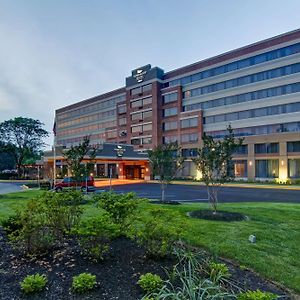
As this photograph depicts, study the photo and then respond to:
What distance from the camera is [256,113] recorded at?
155ft

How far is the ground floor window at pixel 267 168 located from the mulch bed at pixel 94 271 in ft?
135

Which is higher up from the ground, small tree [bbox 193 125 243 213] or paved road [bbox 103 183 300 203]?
small tree [bbox 193 125 243 213]

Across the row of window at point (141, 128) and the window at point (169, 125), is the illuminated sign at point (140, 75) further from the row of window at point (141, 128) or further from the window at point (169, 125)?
the window at point (169, 125)

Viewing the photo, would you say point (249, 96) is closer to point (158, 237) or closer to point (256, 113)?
point (256, 113)

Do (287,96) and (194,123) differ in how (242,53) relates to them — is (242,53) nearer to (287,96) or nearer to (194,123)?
(287,96)

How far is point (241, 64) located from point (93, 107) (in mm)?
45705

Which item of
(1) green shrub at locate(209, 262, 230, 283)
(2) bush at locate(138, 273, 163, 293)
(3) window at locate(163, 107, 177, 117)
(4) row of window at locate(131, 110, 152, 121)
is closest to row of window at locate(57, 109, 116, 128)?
(4) row of window at locate(131, 110, 152, 121)

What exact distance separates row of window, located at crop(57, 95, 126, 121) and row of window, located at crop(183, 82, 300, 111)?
22908mm

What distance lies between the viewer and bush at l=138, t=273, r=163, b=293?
14.8 ft

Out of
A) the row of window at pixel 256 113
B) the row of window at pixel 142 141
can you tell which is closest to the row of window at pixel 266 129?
the row of window at pixel 256 113

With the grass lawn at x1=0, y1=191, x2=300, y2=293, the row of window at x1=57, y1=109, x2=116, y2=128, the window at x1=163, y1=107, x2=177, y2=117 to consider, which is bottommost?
the grass lawn at x1=0, y1=191, x2=300, y2=293

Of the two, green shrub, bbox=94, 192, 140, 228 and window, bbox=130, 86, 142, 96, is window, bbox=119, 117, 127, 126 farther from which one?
green shrub, bbox=94, 192, 140, 228

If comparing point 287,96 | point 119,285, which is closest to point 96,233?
point 119,285

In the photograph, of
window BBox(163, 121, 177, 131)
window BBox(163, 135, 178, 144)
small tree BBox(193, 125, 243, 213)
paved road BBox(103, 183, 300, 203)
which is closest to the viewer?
small tree BBox(193, 125, 243, 213)
